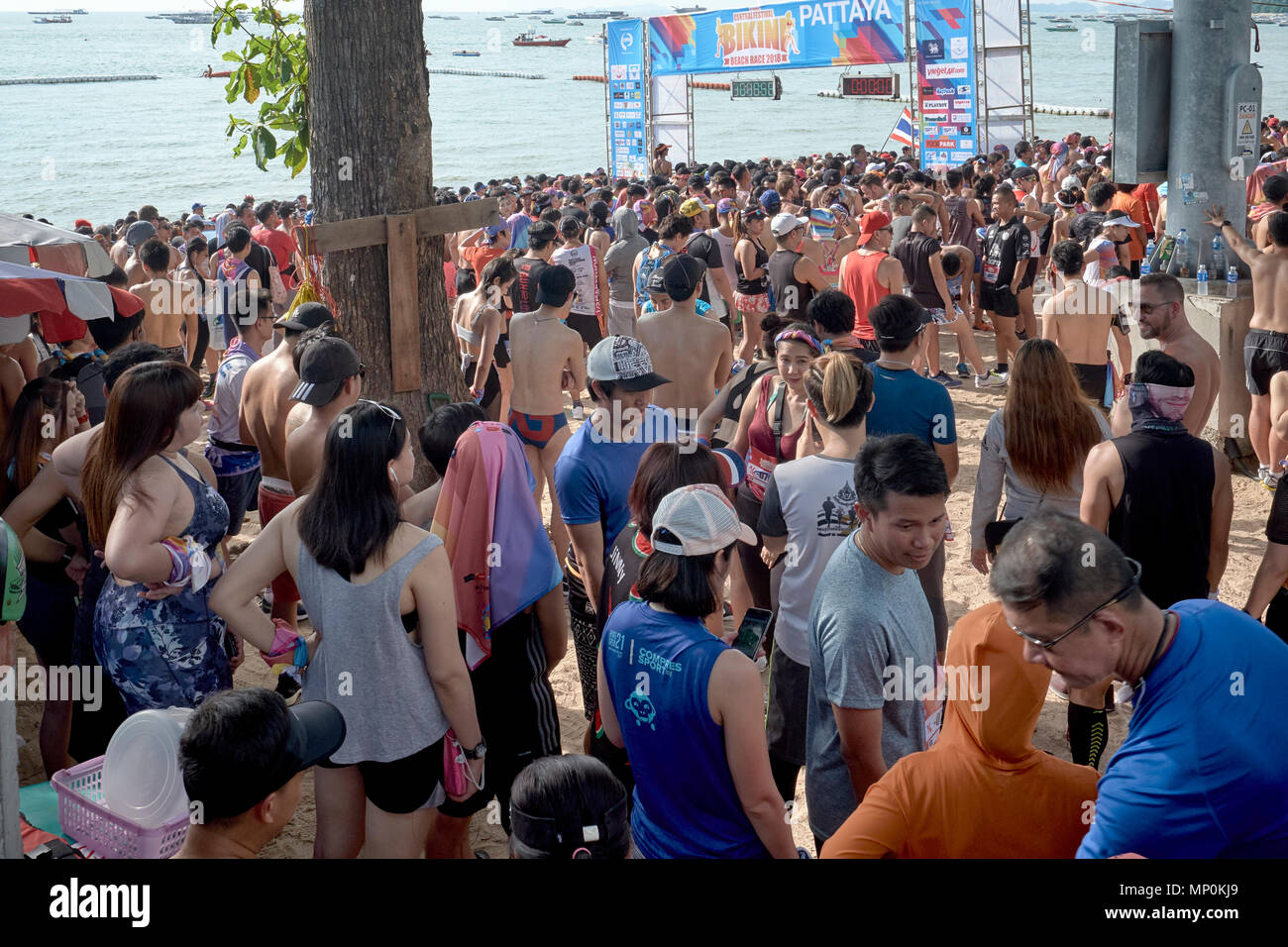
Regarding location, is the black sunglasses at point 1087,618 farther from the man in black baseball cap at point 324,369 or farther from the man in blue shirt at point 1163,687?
the man in black baseball cap at point 324,369

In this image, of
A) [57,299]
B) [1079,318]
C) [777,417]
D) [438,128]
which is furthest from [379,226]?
[438,128]

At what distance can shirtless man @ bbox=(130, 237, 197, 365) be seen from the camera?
9.10 meters

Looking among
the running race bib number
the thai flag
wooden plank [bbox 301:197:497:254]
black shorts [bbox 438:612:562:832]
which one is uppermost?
the thai flag

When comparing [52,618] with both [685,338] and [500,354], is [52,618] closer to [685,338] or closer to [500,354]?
[685,338]

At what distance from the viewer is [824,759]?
9.88 feet

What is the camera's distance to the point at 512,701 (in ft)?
12.8

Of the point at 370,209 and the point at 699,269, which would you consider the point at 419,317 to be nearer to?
the point at 370,209

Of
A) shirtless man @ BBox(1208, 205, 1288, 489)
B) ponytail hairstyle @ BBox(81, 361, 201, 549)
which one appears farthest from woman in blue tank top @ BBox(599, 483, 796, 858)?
shirtless man @ BBox(1208, 205, 1288, 489)

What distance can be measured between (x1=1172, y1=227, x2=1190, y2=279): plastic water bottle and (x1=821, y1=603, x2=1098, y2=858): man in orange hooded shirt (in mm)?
7026

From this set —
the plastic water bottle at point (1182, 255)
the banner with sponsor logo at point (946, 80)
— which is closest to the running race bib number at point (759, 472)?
the plastic water bottle at point (1182, 255)

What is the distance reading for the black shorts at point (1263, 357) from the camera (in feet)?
23.6

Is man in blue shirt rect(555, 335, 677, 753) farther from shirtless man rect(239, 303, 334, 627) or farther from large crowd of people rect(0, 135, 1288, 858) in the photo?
shirtless man rect(239, 303, 334, 627)
